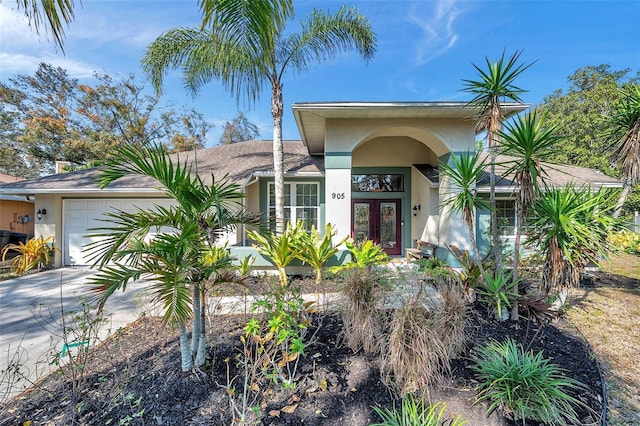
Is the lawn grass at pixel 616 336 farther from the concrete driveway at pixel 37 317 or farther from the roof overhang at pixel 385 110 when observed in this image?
the concrete driveway at pixel 37 317

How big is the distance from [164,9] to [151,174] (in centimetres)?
734

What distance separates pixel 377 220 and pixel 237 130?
2507 centimetres

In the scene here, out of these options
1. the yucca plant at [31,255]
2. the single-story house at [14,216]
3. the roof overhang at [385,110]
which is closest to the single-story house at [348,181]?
the roof overhang at [385,110]

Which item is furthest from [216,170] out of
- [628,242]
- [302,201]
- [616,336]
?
[628,242]

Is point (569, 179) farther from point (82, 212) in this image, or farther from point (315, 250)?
point (82, 212)

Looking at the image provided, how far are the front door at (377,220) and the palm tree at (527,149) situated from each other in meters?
6.71

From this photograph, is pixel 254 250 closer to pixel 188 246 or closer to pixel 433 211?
pixel 188 246

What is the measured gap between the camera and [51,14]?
9.55 ft

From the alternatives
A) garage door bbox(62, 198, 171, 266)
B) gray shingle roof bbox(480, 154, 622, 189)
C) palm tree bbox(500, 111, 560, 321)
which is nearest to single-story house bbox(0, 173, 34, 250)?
garage door bbox(62, 198, 171, 266)

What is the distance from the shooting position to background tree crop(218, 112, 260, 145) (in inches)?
1201

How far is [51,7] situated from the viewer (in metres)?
2.88

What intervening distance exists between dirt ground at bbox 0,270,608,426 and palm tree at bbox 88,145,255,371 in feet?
1.20

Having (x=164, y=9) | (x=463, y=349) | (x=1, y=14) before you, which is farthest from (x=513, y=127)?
(x=164, y=9)

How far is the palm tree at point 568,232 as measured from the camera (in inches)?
154
